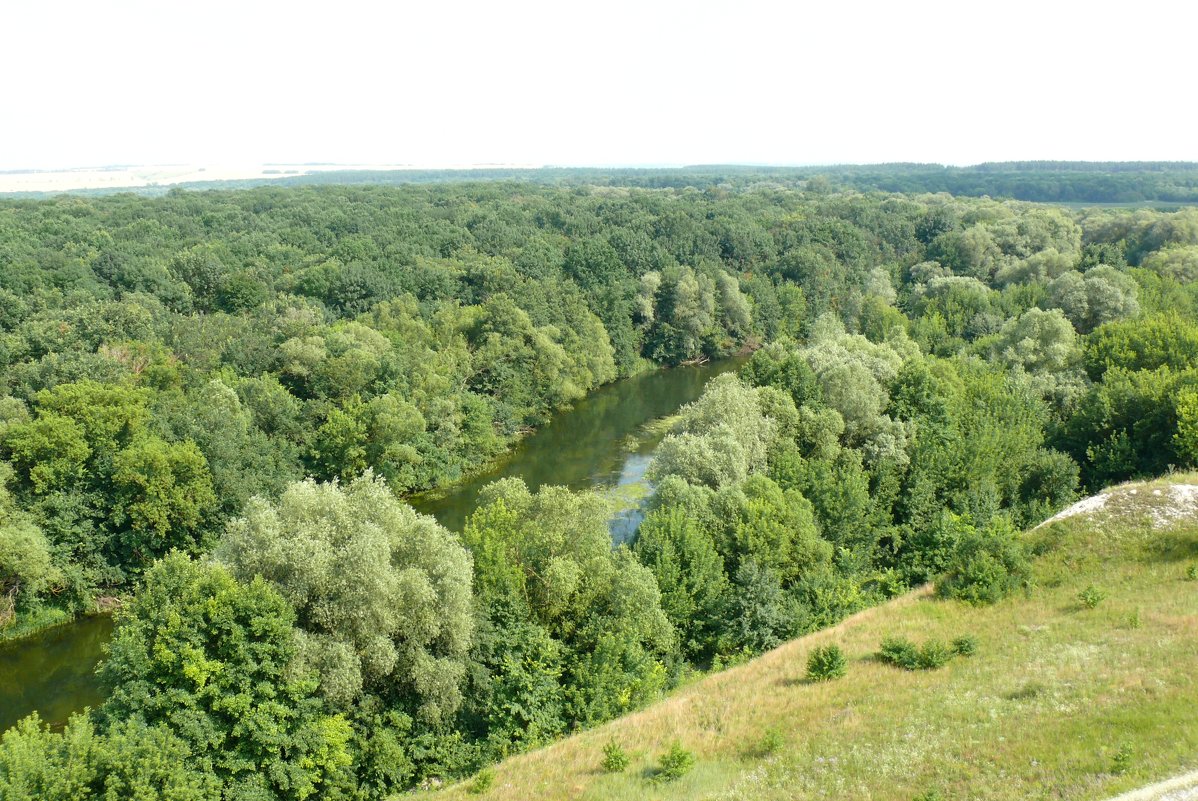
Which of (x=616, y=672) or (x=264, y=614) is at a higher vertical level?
(x=264, y=614)

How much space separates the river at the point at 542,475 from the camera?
96.0 ft

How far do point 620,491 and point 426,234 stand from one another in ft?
175

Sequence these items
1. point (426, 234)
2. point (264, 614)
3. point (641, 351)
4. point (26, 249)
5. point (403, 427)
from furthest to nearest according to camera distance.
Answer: point (426, 234)
point (641, 351)
point (26, 249)
point (403, 427)
point (264, 614)

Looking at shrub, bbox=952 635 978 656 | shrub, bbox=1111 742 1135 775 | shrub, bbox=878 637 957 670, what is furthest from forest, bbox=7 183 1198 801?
shrub, bbox=1111 742 1135 775

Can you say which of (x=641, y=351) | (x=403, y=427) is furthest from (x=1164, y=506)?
(x=641, y=351)

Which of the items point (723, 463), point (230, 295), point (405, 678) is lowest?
point (405, 678)

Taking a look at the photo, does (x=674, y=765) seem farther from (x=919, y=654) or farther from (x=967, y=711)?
(x=919, y=654)

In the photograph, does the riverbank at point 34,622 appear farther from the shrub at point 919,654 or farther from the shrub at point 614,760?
the shrub at point 919,654

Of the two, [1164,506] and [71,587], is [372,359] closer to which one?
[71,587]

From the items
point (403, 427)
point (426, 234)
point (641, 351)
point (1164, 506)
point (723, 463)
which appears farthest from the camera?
point (426, 234)

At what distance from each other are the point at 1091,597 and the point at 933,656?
547 cm

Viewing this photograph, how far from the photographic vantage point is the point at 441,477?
48938 millimetres

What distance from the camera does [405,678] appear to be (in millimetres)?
22297

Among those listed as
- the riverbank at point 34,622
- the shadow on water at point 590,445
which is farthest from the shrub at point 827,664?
the riverbank at point 34,622
